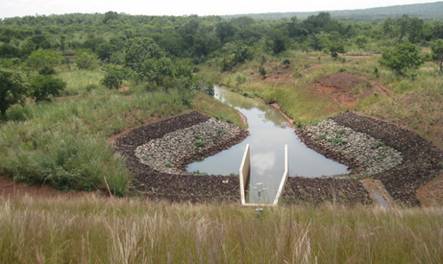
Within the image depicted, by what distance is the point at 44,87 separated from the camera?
27.5m

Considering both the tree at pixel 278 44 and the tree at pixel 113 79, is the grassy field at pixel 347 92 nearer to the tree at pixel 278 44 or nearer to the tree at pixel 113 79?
the tree at pixel 278 44

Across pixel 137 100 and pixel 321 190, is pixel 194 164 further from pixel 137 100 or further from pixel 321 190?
pixel 321 190

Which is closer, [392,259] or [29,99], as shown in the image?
[392,259]

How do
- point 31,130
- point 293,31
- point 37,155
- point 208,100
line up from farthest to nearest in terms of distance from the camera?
point 293,31, point 208,100, point 31,130, point 37,155

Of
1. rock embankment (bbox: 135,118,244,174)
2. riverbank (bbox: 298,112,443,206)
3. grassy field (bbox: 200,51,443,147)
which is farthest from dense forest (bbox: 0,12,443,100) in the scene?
riverbank (bbox: 298,112,443,206)

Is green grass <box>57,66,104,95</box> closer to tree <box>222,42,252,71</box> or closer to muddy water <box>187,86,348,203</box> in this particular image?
muddy water <box>187,86,348,203</box>

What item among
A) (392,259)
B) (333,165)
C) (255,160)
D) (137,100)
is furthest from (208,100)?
(392,259)

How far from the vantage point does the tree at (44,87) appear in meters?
26.8

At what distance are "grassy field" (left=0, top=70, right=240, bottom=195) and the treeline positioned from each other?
161cm

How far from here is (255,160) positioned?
78.8 feet

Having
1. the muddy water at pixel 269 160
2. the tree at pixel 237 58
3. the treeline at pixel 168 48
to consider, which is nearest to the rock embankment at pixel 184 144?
the muddy water at pixel 269 160

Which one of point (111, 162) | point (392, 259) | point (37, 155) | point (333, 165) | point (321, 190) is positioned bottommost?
point (333, 165)

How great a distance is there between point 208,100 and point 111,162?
59.8 ft

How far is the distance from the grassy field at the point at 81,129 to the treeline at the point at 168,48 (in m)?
1.61
